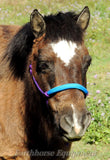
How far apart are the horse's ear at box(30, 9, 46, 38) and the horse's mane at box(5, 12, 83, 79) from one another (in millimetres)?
A: 60

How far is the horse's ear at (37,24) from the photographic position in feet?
9.42

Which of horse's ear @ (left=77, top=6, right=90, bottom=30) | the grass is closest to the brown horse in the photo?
horse's ear @ (left=77, top=6, right=90, bottom=30)

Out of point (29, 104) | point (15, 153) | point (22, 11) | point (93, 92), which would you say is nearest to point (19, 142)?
point (15, 153)

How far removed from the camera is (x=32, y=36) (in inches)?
121

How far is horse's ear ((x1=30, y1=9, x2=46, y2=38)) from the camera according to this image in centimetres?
287

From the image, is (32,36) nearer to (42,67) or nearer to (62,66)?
(42,67)

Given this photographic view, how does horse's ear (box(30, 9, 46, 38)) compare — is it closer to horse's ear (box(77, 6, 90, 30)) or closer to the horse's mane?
the horse's mane

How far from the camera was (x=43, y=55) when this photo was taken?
2715mm

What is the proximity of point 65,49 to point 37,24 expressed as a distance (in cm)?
47

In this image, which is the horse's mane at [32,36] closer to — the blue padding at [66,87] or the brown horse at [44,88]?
the brown horse at [44,88]

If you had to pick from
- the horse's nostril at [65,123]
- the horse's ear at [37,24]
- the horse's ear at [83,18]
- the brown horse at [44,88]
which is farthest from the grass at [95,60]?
the horse's ear at [37,24]

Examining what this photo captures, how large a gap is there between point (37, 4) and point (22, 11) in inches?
26.5

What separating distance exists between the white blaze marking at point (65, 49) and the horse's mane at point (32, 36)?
0.06 m

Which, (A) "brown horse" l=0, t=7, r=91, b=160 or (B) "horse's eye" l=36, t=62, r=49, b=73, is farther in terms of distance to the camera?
(B) "horse's eye" l=36, t=62, r=49, b=73
